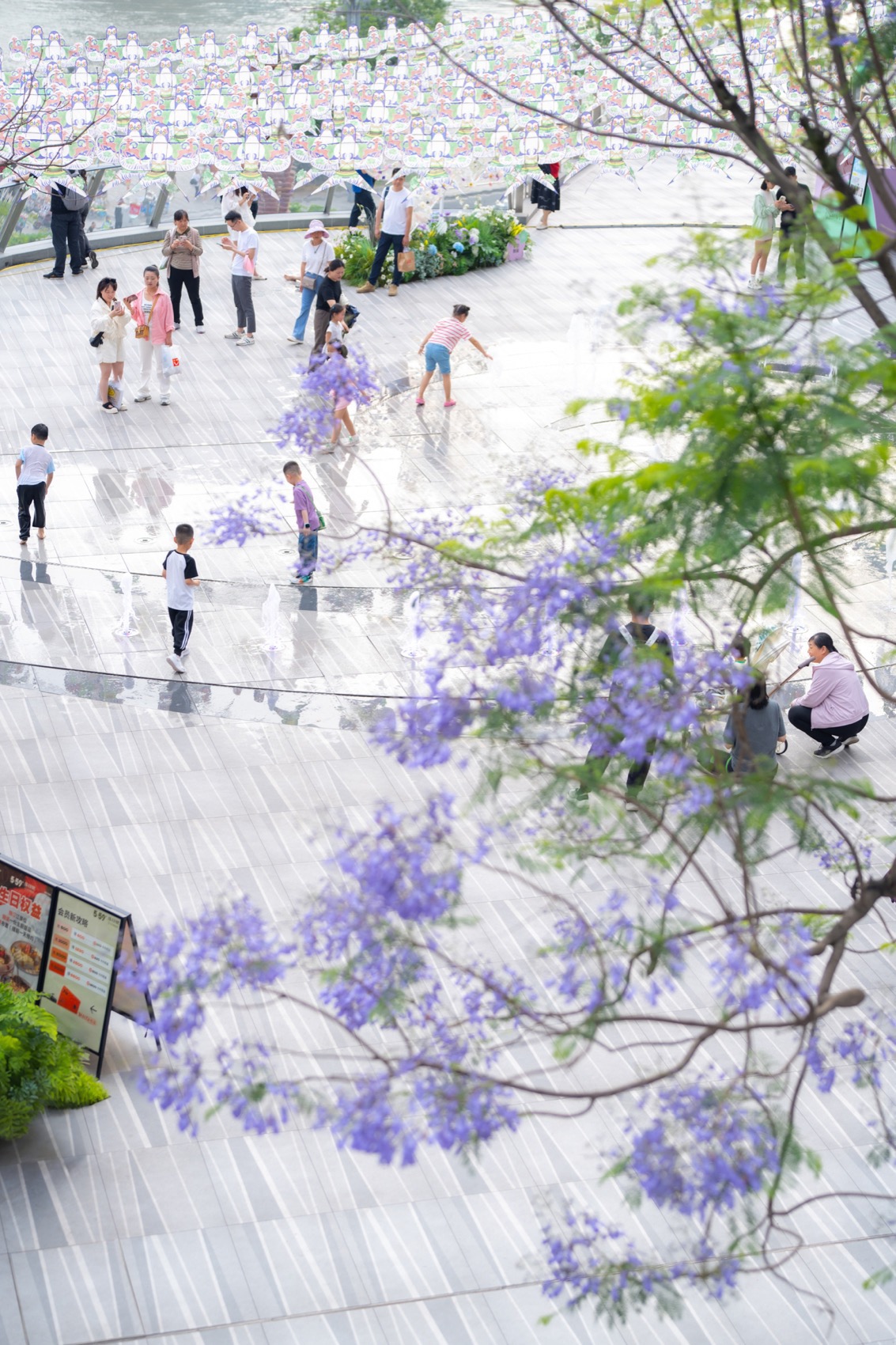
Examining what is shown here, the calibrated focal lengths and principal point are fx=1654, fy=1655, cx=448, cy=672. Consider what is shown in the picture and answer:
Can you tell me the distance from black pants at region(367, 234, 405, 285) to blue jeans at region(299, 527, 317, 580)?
8.36 metres

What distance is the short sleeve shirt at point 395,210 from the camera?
766 inches

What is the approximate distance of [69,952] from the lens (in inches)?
320

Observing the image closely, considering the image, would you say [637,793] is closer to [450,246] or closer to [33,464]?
[33,464]

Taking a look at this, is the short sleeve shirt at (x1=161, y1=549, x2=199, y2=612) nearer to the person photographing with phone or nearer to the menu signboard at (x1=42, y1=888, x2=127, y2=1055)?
the menu signboard at (x1=42, y1=888, x2=127, y2=1055)

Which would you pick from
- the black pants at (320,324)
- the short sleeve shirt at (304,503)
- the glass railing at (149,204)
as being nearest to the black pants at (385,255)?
the glass railing at (149,204)

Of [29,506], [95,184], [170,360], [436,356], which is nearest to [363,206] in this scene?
[95,184]

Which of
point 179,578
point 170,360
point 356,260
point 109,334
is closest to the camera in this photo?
point 179,578

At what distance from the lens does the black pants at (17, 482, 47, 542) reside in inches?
512

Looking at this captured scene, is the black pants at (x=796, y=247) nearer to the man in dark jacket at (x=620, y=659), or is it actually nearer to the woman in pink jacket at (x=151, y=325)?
the man in dark jacket at (x=620, y=659)

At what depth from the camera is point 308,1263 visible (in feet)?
23.6

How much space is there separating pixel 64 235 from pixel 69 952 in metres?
14.1

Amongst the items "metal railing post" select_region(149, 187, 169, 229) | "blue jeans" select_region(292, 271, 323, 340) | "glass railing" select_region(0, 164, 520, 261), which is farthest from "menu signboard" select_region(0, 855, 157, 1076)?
"metal railing post" select_region(149, 187, 169, 229)

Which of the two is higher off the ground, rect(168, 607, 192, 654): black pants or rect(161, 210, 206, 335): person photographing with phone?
rect(161, 210, 206, 335): person photographing with phone

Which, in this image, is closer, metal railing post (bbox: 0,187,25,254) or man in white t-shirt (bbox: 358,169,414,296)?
man in white t-shirt (bbox: 358,169,414,296)
